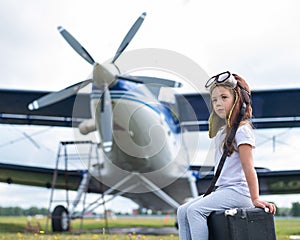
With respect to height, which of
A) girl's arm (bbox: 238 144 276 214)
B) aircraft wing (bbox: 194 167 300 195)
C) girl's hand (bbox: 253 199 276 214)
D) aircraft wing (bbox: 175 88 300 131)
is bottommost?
girl's hand (bbox: 253 199 276 214)

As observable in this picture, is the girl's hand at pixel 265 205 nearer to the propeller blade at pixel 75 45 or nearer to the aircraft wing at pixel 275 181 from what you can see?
the propeller blade at pixel 75 45

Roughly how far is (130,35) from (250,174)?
7734 mm

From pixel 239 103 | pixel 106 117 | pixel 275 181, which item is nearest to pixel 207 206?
pixel 239 103

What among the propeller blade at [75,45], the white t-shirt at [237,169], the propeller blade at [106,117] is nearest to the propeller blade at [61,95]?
the propeller blade at [75,45]

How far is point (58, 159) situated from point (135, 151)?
60.2 inches

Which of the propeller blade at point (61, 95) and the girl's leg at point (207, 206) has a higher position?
the propeller blade at point (61, 95)

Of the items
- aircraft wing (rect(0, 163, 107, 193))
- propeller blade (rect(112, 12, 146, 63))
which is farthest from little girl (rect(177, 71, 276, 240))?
aircraft wing (rect(0, 163, 107, 193))

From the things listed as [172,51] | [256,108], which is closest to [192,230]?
[172,51]

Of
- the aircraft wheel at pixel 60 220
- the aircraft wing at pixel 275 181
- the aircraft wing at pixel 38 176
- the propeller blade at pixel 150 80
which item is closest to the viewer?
the propeller blade at pixel 150 80

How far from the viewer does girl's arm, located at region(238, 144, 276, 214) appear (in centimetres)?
172

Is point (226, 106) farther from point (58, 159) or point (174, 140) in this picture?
point (174, 140)

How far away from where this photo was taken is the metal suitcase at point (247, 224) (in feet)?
5.36

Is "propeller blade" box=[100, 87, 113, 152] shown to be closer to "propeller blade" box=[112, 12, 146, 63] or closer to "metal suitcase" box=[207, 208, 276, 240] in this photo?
"propeller blade" box=[112, 12, 146, 63]

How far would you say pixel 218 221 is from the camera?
5.73 feet
